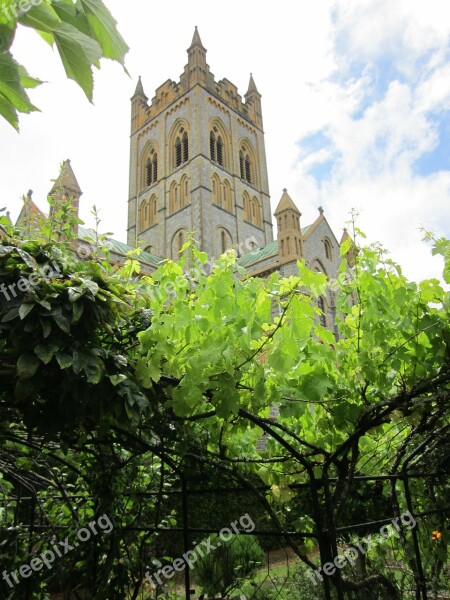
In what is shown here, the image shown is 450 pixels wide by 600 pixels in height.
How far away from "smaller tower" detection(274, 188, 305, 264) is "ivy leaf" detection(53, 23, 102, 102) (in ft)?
74.7

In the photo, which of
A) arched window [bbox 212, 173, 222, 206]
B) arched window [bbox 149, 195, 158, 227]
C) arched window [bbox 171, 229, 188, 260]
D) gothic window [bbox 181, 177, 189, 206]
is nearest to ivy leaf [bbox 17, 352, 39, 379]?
arched window [bbox 171, 229, 188, 260]

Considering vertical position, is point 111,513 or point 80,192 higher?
point 80,192

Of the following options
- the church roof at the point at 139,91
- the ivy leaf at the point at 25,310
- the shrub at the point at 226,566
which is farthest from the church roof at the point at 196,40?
the ivy leaf at the point at 25,310

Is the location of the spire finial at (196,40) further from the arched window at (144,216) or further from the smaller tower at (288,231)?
the smaller tower at (288,231)

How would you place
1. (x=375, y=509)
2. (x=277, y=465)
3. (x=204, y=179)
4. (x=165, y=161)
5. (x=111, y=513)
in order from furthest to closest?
(x=165, y=161) < (x=204, y=179) < (x=375, y=509) < (x=277, y=465) < (x=111, y=513)

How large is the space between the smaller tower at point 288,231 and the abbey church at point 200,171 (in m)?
3.41

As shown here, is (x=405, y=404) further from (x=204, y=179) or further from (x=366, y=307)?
(x=204, y=179)

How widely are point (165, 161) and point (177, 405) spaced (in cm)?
3572

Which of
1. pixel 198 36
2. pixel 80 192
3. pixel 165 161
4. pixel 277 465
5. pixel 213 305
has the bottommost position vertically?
pixel 277 465

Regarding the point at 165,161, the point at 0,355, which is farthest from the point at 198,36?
the point at 0,355

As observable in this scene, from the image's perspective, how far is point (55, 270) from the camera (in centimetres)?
174

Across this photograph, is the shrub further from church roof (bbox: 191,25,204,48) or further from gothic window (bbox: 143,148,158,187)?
church roof (bbox: 191,25,204,48)

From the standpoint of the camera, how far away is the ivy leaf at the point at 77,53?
2.11 feet

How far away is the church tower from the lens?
3222 cm
